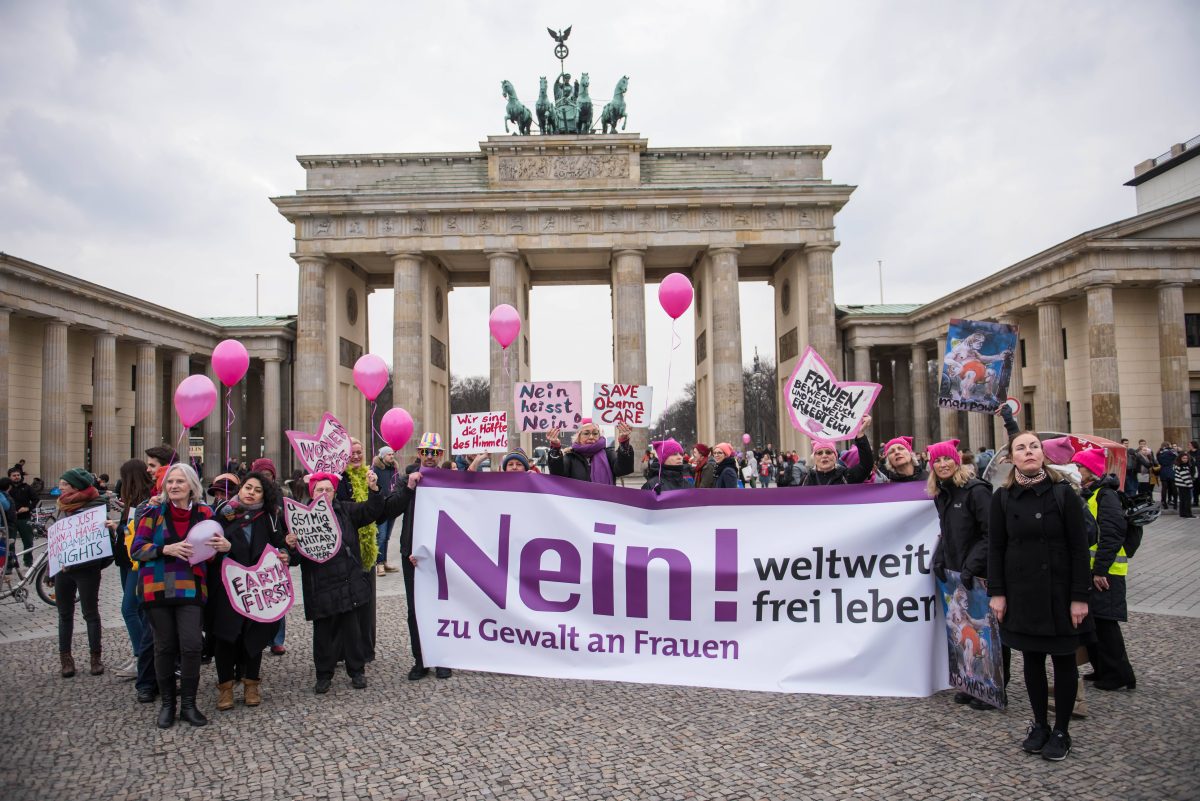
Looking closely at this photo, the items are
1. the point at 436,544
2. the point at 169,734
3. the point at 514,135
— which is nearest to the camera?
the point at 169,734

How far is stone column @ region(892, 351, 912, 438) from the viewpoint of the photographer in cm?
4866

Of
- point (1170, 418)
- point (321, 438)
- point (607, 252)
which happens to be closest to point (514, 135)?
point (607, 252)

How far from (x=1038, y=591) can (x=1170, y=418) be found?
30.9 metres

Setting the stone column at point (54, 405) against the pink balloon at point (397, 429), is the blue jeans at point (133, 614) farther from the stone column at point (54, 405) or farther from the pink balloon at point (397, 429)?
the stone column at point (54, 405)

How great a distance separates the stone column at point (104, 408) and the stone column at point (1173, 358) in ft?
143

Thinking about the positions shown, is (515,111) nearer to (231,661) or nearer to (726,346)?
(726,346)

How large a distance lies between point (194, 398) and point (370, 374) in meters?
3.68

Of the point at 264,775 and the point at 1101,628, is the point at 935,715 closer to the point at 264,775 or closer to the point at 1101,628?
the point at 1101,628

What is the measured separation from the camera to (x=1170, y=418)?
95.6 ft

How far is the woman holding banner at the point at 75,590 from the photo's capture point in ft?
22.7

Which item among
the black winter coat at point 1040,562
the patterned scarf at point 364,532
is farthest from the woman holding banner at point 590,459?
the black winter coat at point 1040,562

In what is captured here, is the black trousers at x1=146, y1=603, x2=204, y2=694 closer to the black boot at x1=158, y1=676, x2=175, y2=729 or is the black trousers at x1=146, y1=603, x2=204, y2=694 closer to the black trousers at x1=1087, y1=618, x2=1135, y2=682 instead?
the black boot at x1=158, y1=676, x2=175, y2=729

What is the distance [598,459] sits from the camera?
25.1 ft

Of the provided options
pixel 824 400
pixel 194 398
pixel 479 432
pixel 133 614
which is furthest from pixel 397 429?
pixel 824 400
